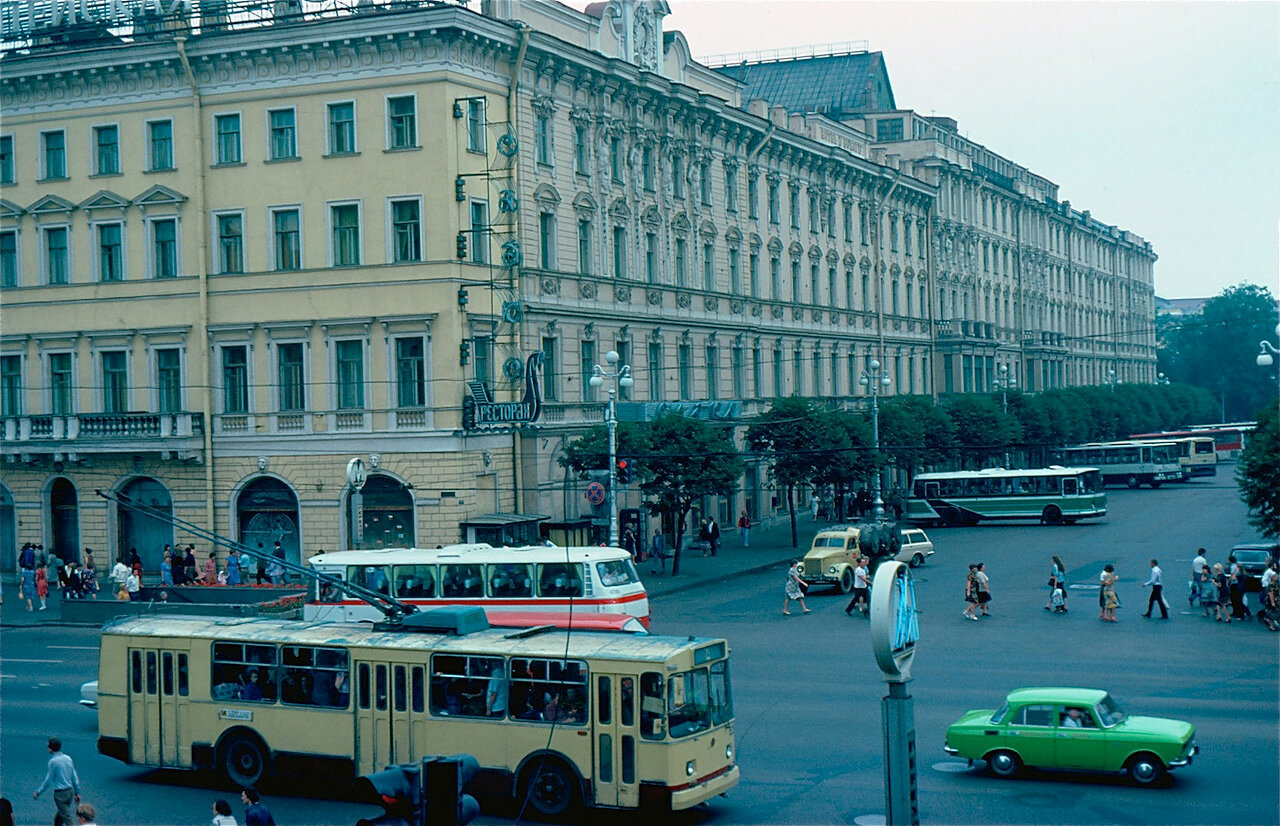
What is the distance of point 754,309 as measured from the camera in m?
62.5

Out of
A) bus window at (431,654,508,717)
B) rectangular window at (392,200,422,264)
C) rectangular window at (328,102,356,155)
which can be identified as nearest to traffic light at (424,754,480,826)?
bus window at (431,654,508,717)

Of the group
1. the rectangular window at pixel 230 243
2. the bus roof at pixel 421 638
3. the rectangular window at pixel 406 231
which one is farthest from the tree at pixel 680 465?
the bus roof at pixel 421 638

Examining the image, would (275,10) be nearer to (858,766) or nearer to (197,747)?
(197,747)

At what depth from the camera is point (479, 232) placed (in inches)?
1730

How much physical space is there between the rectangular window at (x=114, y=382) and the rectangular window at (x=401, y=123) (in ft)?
39.7

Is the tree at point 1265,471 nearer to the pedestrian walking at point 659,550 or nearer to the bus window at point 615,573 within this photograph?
the bus window at point 615,573

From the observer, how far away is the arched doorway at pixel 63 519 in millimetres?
47750

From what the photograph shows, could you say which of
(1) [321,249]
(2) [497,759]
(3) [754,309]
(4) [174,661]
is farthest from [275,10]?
(2) [497,759]

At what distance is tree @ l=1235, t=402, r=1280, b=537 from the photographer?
31859mm

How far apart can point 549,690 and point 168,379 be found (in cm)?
3273

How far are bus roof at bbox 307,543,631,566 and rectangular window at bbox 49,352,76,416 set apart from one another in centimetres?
1975

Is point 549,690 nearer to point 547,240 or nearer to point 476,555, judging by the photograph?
point 476,555

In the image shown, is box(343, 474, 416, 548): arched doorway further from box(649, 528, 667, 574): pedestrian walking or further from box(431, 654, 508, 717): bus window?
box(431, 654, 508, 717): bus window

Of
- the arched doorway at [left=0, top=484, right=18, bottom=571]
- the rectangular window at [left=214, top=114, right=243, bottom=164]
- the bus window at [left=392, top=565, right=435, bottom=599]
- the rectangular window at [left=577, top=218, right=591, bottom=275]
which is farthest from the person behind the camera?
the rectangular window at [left=577, top=218, right=591, bottom=275]
